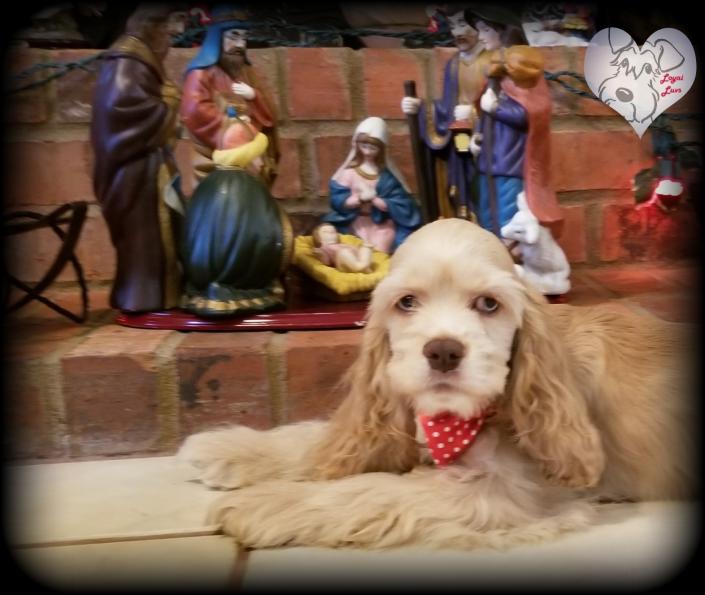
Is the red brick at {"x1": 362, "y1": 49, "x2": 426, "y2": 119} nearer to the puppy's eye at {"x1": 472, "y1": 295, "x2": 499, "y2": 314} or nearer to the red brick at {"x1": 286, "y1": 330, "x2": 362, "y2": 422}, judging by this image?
the red brick at {"x1": 286, "y1": 330, "x2": 362, "y2": 422}

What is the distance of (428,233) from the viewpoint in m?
0.74

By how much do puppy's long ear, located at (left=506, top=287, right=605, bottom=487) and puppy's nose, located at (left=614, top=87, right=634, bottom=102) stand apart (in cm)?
45

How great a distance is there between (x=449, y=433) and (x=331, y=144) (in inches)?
28.9

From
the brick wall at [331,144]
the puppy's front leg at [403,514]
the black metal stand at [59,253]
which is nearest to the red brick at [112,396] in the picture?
the black metal stand at [59,253]

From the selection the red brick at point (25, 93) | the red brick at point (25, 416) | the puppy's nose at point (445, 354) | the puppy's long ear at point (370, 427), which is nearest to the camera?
the puppy's nose at point (445, 354)

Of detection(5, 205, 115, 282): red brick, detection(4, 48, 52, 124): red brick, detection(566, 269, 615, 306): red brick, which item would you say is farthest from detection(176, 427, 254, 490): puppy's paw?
detection(4, 48, 52, 124): red brick

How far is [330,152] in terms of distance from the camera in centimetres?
132

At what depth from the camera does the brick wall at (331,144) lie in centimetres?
127

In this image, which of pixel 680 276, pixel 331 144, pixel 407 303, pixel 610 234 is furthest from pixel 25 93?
pixel 680 276

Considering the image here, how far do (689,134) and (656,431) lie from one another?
2.16 feet

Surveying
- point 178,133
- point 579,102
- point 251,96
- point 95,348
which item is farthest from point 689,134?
point 95,348

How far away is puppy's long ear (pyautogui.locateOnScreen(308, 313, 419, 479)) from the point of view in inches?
31.2

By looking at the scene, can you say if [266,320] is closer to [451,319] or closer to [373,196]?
[373,196]

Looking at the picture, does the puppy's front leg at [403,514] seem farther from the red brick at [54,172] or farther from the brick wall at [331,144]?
the red brick at [54,172]
